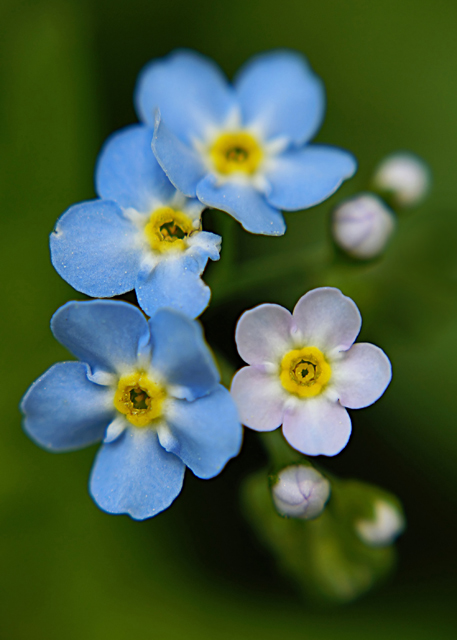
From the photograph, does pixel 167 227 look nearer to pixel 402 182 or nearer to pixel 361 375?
pixel 361 375

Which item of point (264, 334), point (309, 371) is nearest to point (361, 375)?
point (309, 371)

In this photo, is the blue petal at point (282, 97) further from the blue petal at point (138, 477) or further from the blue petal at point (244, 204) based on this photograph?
the blue petal at point (138, 477)

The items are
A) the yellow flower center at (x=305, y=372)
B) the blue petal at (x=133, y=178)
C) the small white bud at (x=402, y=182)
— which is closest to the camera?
the yellow flower center at (x=305, y=372)

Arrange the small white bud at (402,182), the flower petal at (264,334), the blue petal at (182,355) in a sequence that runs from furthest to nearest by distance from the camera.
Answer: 1. the small white bud at (402,182)
2. the flower petal at (264,334)
3. the blue petal at (182,355)

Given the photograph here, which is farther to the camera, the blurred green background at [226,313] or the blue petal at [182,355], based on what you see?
the blurred green background at [226,313]

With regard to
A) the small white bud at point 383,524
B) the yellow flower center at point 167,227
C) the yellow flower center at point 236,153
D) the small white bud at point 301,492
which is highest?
the yellow flower center at point 236,153

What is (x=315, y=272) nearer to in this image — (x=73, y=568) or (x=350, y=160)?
(x=350, y=160)

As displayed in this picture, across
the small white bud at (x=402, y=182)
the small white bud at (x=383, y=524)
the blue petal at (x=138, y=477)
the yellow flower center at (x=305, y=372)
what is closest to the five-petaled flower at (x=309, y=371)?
the yellow flower center at (x=305, y=372)
